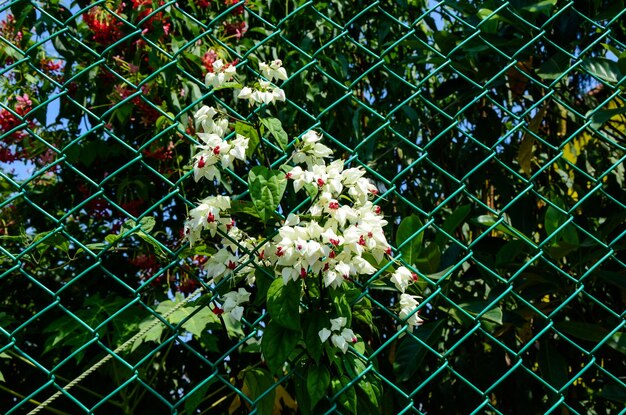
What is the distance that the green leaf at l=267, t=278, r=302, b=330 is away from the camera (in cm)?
131

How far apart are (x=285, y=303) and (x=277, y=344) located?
7 centimetres

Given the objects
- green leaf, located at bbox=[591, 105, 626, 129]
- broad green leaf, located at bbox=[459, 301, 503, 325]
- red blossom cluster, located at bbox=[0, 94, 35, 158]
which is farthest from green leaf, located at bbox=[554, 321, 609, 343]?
red blossom cluster, located at bbox=[0, 94, 35, 158]

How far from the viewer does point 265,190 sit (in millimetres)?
1329

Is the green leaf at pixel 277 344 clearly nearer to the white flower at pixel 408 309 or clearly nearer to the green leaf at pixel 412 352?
the white flower at pixel 408 309

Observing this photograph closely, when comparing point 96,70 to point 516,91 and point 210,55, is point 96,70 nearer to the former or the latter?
point 210,55

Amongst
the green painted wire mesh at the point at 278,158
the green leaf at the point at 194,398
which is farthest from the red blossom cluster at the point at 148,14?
the green leaf at the point at 194,398

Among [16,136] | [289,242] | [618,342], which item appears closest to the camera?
[289,242]

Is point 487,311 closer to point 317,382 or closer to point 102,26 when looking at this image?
point 317,382

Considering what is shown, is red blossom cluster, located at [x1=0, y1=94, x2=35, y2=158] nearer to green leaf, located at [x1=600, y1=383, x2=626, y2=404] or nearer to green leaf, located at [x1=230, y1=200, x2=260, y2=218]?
green leaf, located at [x1=230, y1=200, x2=260, y2=218]

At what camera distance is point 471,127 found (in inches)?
110

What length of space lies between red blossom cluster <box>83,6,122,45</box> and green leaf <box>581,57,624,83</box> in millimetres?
1267

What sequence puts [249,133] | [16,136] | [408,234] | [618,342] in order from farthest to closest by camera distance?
1. [16,136]
2. [618,342]
3. [408,234]
4. [249,133]

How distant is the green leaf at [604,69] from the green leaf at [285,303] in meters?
0.93

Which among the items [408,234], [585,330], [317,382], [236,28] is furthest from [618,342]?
[236,28]
